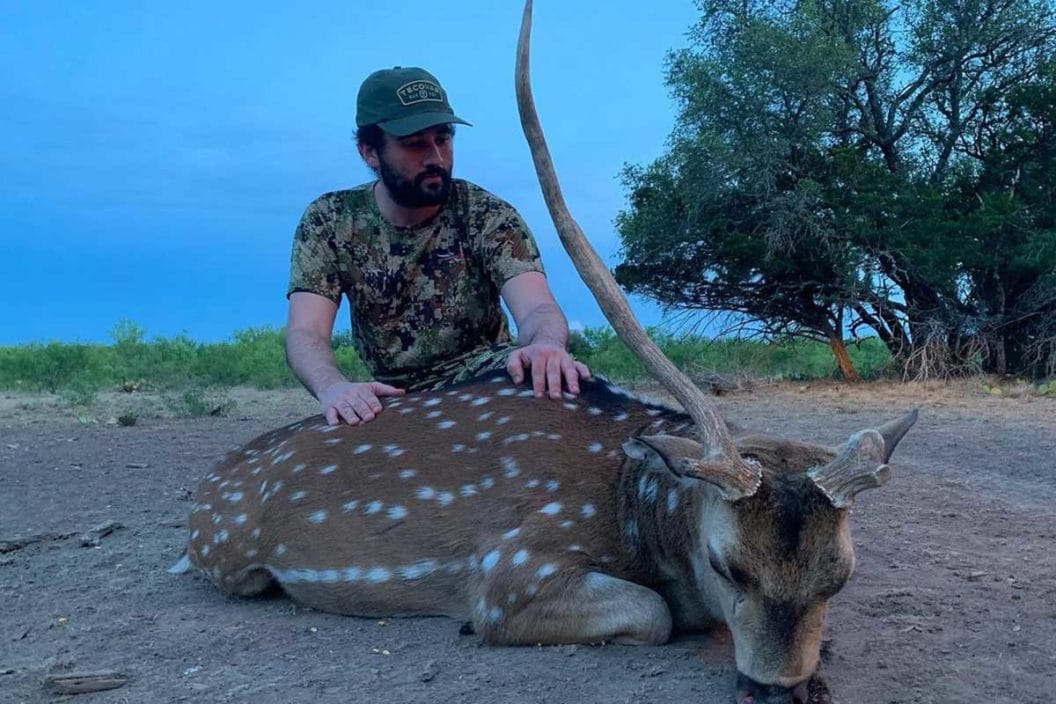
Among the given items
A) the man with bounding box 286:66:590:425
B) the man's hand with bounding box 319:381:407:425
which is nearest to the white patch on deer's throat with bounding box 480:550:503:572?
the man's hand with bounding box 319:381:407:425

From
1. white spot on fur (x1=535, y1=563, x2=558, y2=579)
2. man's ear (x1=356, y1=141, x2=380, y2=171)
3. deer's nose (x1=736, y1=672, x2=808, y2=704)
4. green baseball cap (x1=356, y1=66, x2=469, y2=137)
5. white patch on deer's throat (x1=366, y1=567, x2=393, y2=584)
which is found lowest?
deer's nose (x1=736, y1=672, x2=808, y2=704)

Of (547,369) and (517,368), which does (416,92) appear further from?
(547,369)

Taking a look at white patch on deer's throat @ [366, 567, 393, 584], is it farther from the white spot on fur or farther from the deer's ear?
the deer's ear

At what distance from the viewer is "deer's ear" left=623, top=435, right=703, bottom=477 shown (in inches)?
135

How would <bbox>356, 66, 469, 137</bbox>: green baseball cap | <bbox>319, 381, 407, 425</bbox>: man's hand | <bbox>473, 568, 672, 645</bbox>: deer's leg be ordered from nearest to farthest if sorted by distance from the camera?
<bbox>473, 568, 672, 645</bbox>: deer's leg < <bbox>319, 381, 407, 425</bbox>: man's hand < <bbox>356, 66, 469, 137</bbox>: green baseball cap

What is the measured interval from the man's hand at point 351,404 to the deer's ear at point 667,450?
173cm

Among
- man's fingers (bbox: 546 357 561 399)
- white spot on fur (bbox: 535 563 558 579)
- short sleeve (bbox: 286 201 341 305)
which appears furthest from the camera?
short sleeve (bbox: 286 201 341 305)

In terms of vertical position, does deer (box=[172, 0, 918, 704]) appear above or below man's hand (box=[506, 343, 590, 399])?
below

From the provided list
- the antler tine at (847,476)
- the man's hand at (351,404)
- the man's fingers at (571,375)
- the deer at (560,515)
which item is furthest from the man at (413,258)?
the antler tine at (847,476)

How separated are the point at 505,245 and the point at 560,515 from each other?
237 cm

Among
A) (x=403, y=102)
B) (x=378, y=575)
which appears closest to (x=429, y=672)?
(x=378, y=575)

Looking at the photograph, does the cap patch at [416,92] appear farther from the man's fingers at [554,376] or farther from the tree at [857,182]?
the tree at [857,182]

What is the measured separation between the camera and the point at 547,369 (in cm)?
490

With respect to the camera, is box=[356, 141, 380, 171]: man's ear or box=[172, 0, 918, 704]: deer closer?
box=[172, 0, 918, 704]: deer
